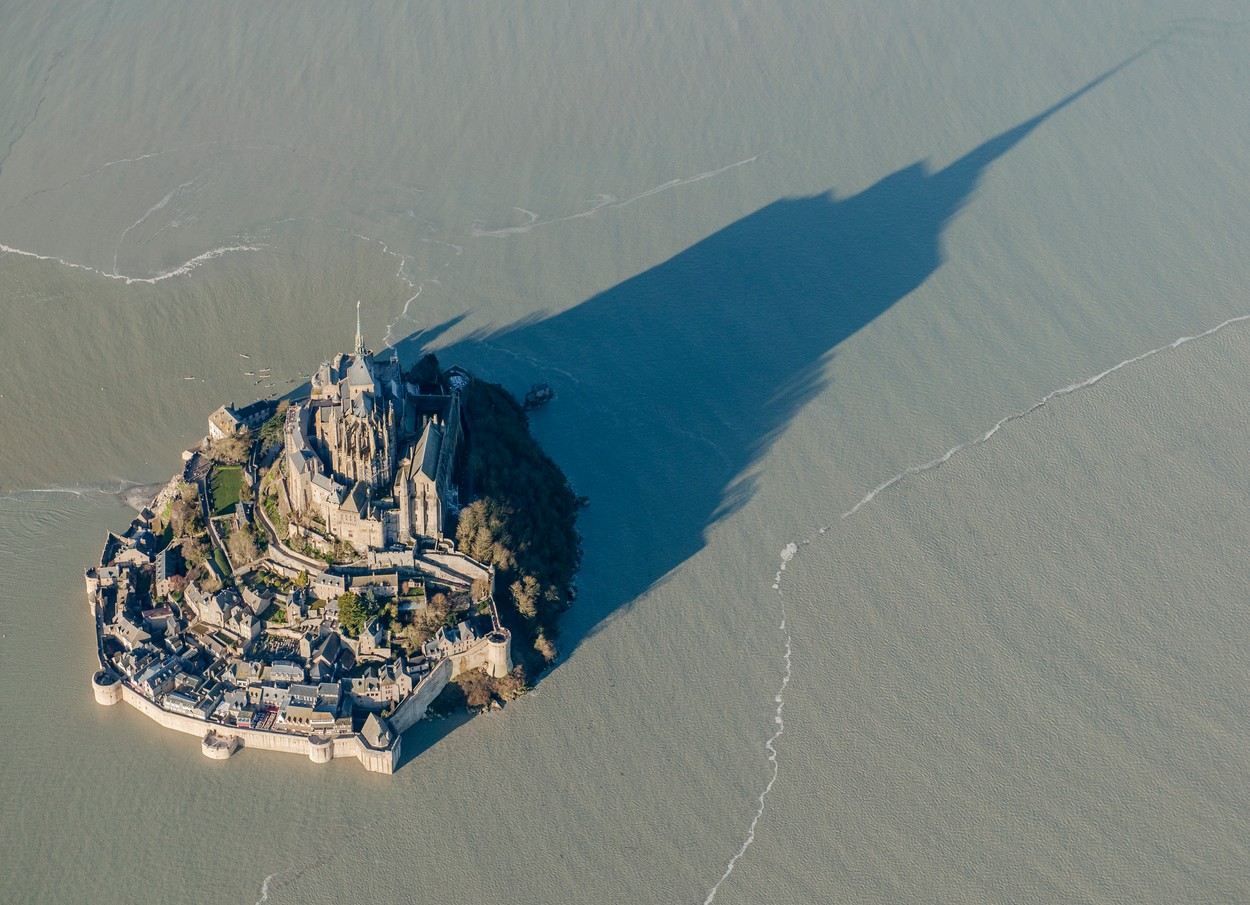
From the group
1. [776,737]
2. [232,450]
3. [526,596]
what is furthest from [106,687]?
[776,737]

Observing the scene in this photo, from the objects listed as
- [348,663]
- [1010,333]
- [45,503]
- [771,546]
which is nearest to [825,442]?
[771,546]

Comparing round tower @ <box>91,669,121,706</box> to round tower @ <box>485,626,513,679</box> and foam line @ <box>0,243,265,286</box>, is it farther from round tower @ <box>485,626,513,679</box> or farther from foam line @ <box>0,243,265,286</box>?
foam line @ <box>0,243,265,286</box>

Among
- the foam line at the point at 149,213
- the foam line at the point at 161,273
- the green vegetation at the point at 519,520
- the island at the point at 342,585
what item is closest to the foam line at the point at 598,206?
the foam line at the point at 161,273

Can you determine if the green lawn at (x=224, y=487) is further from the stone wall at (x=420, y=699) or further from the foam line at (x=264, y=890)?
the foam line at (x=264, y=890)

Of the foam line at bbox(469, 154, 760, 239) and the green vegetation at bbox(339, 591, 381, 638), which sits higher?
the foam line at bbox(469, 154, 760, 239)

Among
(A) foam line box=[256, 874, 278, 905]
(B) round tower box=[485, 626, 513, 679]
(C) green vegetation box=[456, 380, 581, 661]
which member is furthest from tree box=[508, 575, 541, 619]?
(A) foam line box=[256, 874, 278, 905]

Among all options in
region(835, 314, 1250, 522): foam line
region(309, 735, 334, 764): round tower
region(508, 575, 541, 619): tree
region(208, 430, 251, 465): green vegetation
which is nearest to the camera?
region(309, 735, 334, 764): round tower
